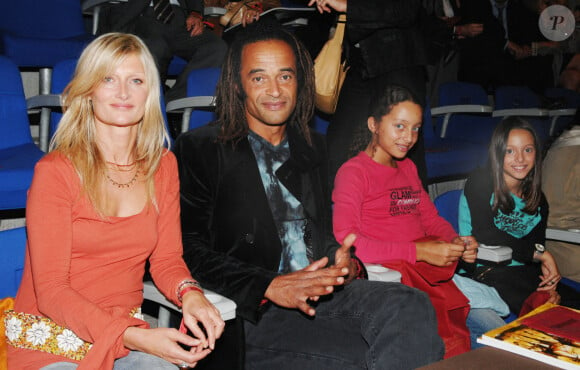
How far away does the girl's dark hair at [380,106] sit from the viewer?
2084 mm

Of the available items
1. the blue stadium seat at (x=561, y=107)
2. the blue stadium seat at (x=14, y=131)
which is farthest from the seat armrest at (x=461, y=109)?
the blue stadium seat at (x=14, y=131)

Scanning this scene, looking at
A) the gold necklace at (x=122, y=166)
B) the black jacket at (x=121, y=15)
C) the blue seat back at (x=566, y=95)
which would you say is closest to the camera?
the gold necklace at (x=122, y=166)

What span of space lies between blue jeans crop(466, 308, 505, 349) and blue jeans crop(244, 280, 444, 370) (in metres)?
0.63

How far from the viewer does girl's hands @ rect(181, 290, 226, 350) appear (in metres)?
1.24

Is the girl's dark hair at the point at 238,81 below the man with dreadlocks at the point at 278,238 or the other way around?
the other way around

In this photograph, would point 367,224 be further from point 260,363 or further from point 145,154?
point 145,154

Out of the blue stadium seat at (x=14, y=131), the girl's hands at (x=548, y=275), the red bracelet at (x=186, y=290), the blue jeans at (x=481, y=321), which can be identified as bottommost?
the blue jeans at (x=481, y=321)

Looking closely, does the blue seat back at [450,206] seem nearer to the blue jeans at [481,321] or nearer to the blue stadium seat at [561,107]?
the blue jeans at [481,321]

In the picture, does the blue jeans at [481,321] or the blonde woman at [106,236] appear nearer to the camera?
the blonde woman at [106,236]

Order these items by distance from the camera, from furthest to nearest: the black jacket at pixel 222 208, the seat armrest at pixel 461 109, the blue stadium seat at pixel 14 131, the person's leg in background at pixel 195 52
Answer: the seat armrest at pixel 461 109
the person's leg in background at pixel 195 52
the blue stadium seat at pixel 14 131
the black jacket at pixel 222 208

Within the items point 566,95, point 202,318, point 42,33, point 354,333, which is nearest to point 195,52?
point 42,33

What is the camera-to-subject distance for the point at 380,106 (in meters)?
2.10

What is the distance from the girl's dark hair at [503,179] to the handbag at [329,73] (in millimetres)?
Result: 798

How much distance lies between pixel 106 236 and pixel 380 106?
113cm
